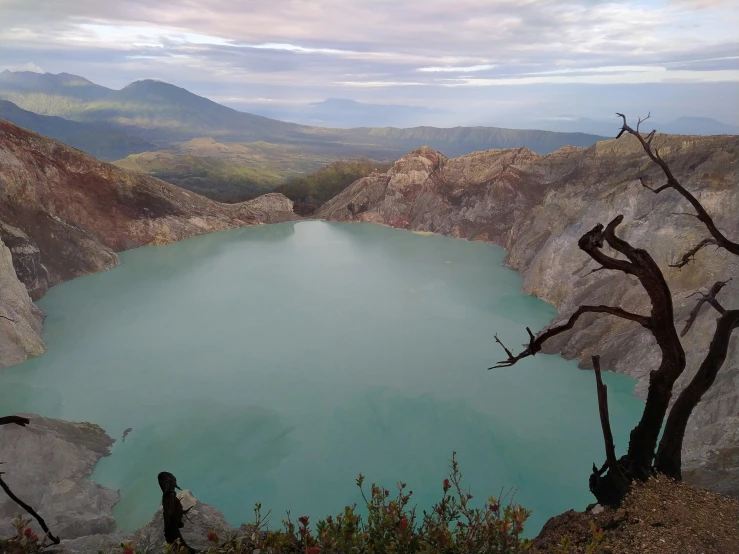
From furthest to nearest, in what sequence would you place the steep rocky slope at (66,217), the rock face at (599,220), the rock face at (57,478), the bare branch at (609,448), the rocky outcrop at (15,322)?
the steep rocky slope at (66,217), the rocky outcrop at (15,322), the rock face at (599,220), the rock face at (57,478), the bare branch at (609,448)

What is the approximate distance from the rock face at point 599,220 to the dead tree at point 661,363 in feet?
10.9

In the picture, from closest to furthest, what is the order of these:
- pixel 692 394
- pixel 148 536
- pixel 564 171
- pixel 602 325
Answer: pixel 692 394, pixel 148 536, pixel 602 325, pixel 564 171

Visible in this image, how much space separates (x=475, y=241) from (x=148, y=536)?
43116mm

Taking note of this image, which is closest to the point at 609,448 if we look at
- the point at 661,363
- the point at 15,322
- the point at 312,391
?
the point at 661,363

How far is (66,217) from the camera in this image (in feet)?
144

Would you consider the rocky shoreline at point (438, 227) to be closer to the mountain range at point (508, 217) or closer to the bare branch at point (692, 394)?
the mountain range at point (508, 217)

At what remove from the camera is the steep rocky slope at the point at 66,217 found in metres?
26.0

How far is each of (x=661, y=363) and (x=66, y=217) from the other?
49566 mm

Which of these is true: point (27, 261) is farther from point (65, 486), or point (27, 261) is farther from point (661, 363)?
point (661, 363)

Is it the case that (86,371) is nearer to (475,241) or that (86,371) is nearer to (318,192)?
(475,241)

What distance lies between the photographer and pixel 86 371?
21.2 meters

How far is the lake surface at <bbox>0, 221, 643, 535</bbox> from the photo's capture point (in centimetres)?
1447

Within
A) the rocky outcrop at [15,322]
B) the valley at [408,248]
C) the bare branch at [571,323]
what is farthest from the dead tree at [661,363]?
the rocky outcrop at [15,322]

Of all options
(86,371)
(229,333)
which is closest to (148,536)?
(86,371)
